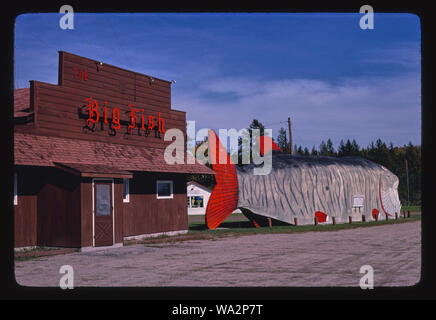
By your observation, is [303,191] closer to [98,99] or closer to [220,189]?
[220,189]

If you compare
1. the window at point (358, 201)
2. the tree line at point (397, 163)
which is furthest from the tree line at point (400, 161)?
the window at point (358, 201)

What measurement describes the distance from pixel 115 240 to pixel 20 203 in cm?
353

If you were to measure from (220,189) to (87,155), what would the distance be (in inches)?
366

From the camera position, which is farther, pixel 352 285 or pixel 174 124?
pixel 174 124

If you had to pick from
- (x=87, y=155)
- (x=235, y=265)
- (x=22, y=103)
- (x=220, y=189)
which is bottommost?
(x=235, y=265)

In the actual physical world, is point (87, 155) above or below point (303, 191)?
above

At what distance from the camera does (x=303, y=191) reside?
31688 millimetres

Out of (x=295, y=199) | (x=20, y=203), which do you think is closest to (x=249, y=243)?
(x=20, y=203)

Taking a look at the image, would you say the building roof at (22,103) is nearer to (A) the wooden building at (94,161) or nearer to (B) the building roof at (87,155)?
(A) the wooden building at (94,161)

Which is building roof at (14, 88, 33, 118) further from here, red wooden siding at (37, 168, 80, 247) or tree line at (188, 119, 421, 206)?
tree line at (188, 119, 421, 206)

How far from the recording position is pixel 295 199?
31.1m

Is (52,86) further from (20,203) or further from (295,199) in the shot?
(295,199)

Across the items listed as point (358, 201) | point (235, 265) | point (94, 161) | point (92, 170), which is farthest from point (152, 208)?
point (358, 201)

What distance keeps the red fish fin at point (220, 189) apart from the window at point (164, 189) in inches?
110
